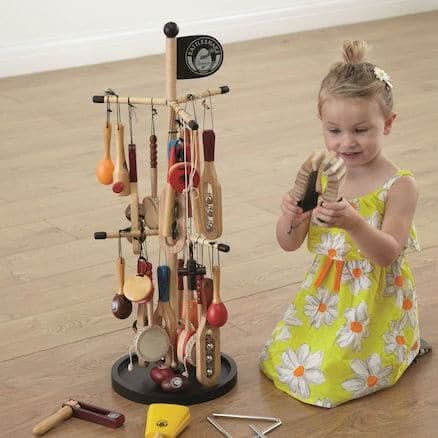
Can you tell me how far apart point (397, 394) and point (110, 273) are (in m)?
0.85

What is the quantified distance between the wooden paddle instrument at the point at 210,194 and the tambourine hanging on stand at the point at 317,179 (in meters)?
0.13

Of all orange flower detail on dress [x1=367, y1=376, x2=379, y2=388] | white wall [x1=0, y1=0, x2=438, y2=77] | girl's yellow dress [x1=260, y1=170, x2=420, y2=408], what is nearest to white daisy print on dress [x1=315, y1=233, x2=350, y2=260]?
girl's yellow dress [x1=260, y1=170, x2=420, y2=408]

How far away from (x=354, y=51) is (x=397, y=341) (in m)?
0.54

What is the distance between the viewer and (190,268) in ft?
6.32

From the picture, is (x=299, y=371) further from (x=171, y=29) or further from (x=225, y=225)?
(x=225, y=225)

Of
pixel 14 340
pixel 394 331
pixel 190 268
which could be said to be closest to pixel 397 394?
pixel 394 331

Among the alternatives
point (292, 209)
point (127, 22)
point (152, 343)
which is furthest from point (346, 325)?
point (127, 22)

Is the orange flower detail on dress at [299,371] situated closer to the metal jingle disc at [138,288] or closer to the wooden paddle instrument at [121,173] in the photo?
the metal jingle disc at [138,288]

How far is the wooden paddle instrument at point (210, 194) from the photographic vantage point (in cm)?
185

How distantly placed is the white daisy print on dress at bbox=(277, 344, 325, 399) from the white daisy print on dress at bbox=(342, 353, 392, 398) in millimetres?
57

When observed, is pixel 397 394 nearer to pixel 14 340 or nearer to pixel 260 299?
pixel 260 299

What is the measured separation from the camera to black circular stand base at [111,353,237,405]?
1966 mm

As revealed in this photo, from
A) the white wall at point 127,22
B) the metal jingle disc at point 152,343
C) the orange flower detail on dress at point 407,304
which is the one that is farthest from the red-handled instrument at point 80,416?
the white wall at point 127,22

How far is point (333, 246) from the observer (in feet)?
6.59
